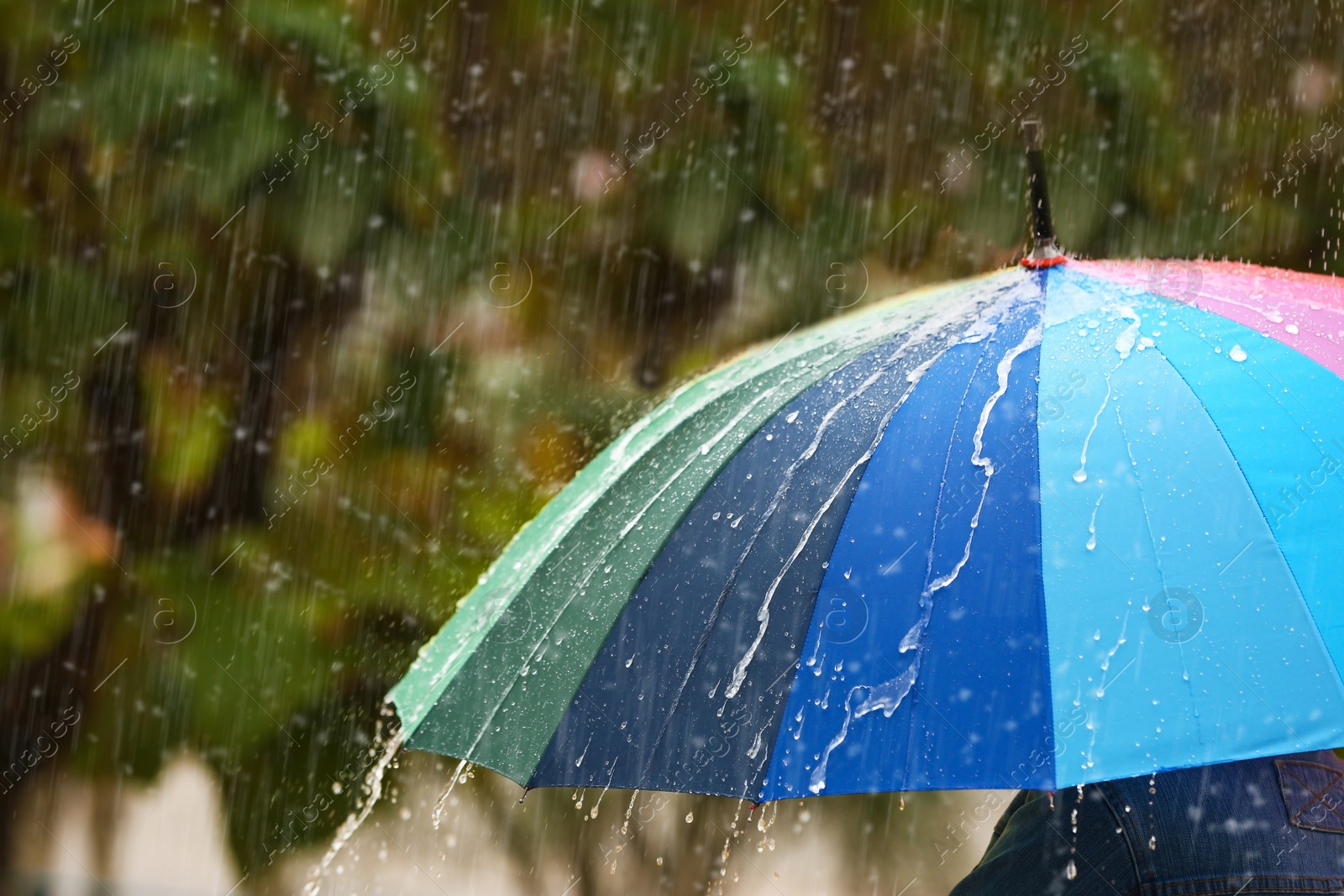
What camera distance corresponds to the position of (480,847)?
526 centimetres

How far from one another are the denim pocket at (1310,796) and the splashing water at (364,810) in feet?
4.23

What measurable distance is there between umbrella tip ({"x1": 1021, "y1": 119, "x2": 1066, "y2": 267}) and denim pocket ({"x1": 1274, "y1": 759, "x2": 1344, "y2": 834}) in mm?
798

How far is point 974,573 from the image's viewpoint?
1651 millimetres

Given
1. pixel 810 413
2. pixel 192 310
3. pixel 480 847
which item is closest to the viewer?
pixel 810 413

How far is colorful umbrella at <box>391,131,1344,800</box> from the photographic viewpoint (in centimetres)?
154

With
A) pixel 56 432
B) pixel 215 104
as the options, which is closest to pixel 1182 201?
pixel 215 104

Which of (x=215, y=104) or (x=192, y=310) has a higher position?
(x=215, y=104)

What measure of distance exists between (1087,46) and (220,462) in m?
2.72

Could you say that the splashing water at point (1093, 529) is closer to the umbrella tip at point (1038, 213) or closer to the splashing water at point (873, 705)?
the splashing water at point (873, 705)

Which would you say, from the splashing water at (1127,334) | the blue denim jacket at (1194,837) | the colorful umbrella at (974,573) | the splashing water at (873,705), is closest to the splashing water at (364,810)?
the colorful umbrella at (974,573)

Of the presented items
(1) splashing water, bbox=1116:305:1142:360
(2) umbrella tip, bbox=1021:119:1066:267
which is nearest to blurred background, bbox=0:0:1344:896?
(2) umbrella tip, bbox=1021:119:1066:267

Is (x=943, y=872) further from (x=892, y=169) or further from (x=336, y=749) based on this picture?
(x=892, y=169)

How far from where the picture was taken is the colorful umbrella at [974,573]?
154 cm

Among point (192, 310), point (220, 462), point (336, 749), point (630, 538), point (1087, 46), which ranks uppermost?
point (1087, 46)
